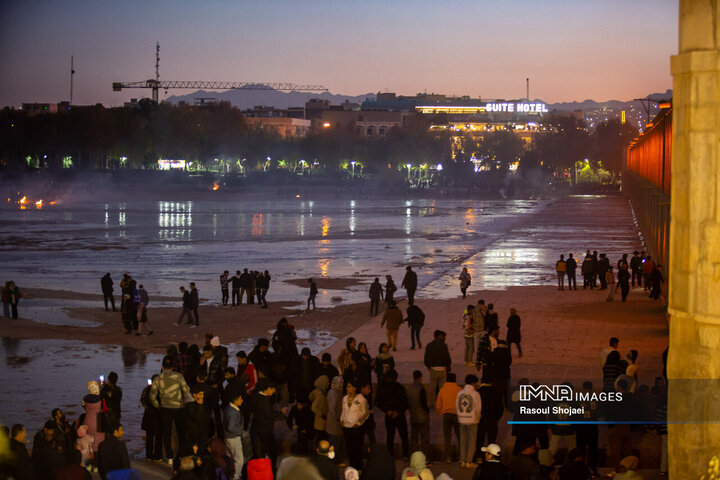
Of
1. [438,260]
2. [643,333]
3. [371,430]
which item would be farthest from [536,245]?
[371,430]

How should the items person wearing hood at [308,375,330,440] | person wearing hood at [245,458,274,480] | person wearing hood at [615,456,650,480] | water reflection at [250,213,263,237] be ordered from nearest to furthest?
person wearing hood at [615,456,650,480] < person wearing hood at [245,458,274,480] < person wearing hood at [308,375,330,440] < water reflection at [250,213,263,237]

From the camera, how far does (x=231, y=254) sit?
43.4 metres

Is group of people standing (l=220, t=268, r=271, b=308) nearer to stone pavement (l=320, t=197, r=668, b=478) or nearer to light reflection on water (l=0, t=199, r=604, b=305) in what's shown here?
light reflection on water (l=0, t=199, r=604, b=305)

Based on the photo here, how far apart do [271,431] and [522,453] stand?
329 centimetres

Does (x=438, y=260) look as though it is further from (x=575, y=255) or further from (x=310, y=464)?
(x=310, y=464)

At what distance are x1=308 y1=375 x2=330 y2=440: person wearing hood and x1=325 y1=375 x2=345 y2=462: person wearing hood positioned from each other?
104 millimetres

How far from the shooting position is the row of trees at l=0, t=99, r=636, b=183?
124 m

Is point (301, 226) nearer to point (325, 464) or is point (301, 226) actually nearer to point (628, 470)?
point (325, 464)

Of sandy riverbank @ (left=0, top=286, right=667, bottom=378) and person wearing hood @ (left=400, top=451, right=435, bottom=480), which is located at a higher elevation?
person wearing hood @ (left=400, top=451, right=435, bottom=480)

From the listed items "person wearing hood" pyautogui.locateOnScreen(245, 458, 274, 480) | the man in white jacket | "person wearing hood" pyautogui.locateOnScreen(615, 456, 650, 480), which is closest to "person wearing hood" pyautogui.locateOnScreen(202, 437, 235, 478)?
"person wearing hood" pyautogui.locateOnScreen(245, 458, 274, 480)

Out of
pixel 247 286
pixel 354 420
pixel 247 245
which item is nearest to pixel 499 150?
pixel 247 245

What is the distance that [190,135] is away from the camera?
136 m

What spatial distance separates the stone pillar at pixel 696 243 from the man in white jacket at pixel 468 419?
292 centimetres

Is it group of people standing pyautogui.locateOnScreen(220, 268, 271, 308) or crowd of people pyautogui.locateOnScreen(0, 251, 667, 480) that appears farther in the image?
group of people standing pyautogui.locateOnScreen(220, 268, 271, 308)
